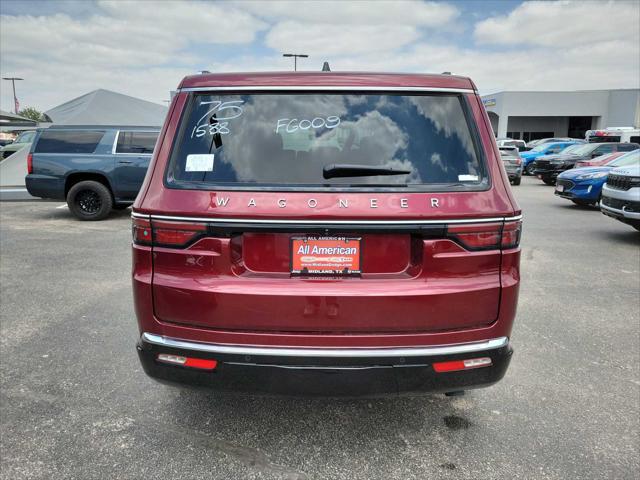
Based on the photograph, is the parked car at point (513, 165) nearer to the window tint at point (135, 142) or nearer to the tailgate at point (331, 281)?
the window tint at point (135, 142)

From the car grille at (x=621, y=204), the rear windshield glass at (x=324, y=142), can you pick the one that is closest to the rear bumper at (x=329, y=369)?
the rear windshield glass at (x=324, y=142)

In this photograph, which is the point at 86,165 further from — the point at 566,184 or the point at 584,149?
the point at 584,149

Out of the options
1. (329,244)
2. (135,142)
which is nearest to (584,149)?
(135,142)

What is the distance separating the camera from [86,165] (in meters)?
10.4

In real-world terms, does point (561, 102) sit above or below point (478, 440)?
above

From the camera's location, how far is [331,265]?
2248mm

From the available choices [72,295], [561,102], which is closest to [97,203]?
[72,295]

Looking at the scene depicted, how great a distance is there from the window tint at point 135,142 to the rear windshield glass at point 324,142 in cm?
882

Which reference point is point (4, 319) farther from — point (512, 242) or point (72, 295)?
point (512, 242)

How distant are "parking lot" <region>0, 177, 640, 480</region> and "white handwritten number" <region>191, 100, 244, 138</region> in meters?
1.29

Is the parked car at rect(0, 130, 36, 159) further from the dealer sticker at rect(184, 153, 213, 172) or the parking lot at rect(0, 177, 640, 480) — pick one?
the dealer sticker at rect(184, 153, 213, 172)

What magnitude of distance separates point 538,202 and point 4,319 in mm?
13403

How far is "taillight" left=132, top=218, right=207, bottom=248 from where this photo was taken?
7.34ft

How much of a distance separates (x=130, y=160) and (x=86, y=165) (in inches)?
36.5
